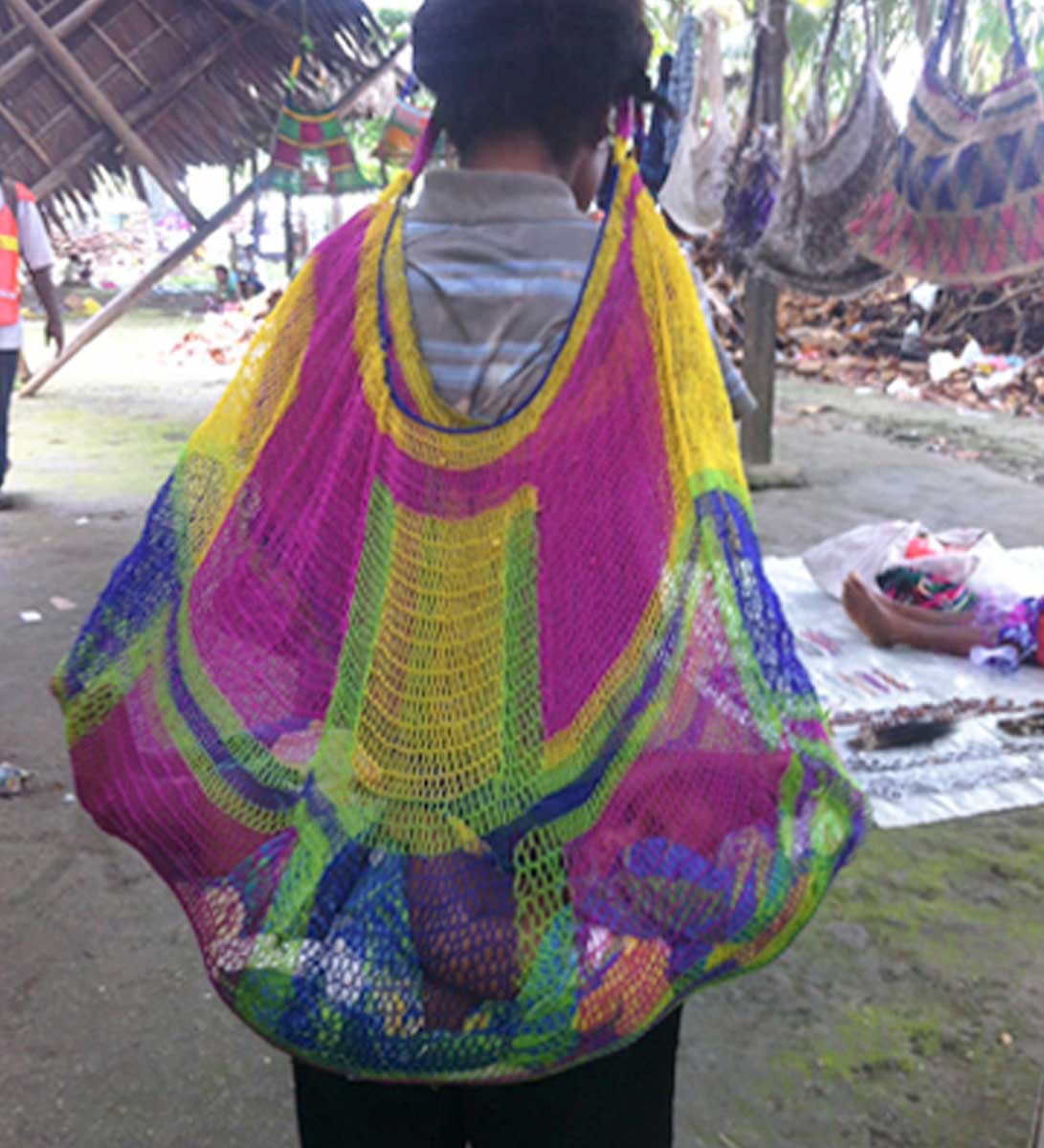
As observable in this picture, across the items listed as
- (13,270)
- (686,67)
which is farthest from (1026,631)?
(13,270)

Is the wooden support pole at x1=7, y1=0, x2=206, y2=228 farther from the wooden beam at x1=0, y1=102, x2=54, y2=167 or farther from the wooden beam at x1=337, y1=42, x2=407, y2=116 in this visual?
the wooden beam at x1=337, y1=42, x2=407, y2=116

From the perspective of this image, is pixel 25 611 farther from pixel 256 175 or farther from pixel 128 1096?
pixel 256 175

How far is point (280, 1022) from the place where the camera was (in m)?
0.86

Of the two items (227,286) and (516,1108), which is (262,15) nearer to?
(516,1108)

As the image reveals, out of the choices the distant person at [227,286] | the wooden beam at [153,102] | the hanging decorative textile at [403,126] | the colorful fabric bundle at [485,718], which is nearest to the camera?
the colorful fabric bundle at [485,718]

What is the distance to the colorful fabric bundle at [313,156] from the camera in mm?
7402

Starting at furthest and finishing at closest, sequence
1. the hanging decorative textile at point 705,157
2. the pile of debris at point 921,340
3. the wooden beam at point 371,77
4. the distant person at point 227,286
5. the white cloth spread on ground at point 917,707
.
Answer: the distant person at point 227,286, the pile of debris at point 921,340, the wooden beam at point 371,77, the hanging decorative textile at point 705,157, the white cloth spread on ground at point 917,707

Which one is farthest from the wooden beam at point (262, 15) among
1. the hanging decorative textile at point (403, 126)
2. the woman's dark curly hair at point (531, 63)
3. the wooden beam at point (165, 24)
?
the woman's dark curly hair at point (531, 63)

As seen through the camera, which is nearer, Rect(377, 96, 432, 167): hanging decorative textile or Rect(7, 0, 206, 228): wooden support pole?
Rect(7, 0, 206, 228): wooden support pole

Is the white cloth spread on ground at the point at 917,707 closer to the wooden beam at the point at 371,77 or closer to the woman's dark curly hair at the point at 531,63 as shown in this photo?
the woman's dark curly hair at the point at 531,63

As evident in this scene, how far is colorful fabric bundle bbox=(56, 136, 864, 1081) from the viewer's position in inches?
33.7

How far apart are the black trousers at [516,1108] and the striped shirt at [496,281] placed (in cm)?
57

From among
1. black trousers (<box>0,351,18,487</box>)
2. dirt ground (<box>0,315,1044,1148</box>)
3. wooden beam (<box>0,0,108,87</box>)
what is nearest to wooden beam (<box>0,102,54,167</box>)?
wooden beam (<box>0,0,108,87</box>)

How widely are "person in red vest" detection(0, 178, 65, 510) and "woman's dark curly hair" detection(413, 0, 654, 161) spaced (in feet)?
14.9
